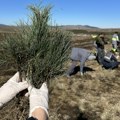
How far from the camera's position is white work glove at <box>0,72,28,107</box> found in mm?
4422

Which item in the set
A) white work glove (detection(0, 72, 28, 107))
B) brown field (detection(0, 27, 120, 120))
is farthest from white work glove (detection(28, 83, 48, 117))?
brown field (detection(0, 27, 120, 120))

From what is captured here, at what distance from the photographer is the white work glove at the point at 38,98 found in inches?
158

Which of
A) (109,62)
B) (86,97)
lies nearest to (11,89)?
(86,97)

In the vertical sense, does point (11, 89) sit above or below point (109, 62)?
above

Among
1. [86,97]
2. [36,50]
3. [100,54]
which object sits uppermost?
[36,50]

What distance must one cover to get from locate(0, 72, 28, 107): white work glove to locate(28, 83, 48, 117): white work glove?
142 mm

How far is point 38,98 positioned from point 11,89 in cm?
54

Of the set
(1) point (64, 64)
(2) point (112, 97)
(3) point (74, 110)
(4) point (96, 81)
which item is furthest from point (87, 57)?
(1) point (64, 64)

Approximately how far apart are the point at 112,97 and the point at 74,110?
218 cm

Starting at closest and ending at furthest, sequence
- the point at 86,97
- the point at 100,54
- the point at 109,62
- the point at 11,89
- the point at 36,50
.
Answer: the point at 11,89
the point at 36,50
the point at 86,97
the point at 109,62
the point at 100,54

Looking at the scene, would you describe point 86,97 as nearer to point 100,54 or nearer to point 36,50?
point 100,54

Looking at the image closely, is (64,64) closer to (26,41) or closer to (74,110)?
(26,41)

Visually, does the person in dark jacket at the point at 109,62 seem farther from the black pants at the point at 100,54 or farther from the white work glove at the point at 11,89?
the white work glove at the point at 11,89

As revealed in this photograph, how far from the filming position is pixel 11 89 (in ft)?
15.1
